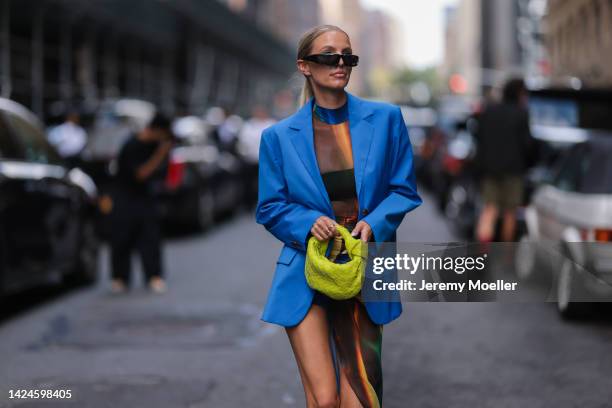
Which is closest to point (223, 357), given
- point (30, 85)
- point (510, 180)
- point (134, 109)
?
point (510, 180)

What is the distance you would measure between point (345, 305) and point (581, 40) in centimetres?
3786

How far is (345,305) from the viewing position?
3633 mm

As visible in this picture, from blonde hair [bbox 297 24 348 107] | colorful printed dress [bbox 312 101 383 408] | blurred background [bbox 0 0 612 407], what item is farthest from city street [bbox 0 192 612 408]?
blonde hair [bbox 297 24 348 107]

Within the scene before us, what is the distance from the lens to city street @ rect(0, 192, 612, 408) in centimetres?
577

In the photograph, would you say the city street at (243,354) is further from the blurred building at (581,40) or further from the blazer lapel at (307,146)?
the blurred building at (581,40)

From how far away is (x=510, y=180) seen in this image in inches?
433

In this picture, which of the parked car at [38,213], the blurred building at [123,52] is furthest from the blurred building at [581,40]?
the parked car at [38,213]

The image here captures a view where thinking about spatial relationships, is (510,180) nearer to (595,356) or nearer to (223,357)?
(595,356)

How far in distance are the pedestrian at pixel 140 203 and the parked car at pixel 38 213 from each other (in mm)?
365

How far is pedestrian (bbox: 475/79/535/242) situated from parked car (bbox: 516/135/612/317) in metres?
1.32

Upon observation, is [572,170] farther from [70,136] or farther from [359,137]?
[70,136]

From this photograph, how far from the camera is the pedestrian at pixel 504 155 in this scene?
1088cm

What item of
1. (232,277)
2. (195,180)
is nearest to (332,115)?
(232,277)

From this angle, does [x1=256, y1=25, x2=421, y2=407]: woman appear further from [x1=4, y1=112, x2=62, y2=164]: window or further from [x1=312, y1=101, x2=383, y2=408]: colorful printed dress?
[x1=4, y1=112, x2=62, y2=164]: window
